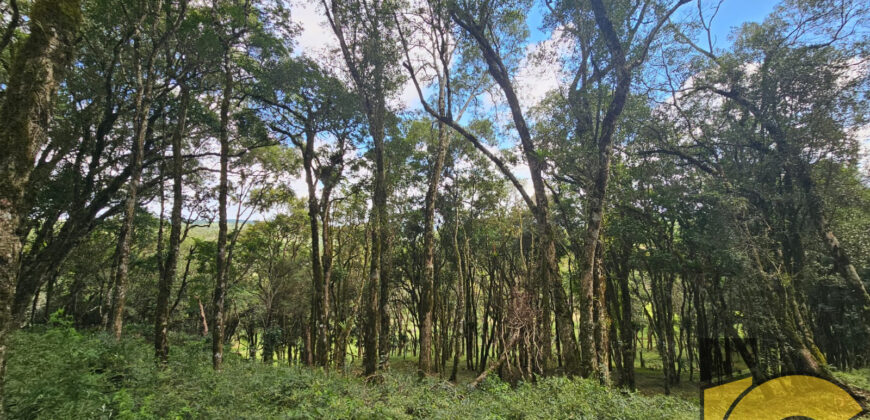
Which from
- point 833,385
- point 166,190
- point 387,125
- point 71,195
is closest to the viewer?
point 833,385

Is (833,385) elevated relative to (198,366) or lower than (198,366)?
lower

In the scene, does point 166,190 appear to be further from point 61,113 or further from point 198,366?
point 198,366

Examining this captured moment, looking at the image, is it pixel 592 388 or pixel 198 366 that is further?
pixel 198 366

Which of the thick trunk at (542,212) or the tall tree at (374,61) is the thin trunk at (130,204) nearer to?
the tall tree at (374,61)

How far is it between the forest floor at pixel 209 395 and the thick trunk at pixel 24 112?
1226mm

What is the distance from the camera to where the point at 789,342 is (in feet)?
31.2

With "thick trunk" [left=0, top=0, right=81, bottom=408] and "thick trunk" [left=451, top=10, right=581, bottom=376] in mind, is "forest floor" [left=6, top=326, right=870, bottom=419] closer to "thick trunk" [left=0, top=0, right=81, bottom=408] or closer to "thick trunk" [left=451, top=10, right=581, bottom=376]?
"thick trunk" [left=0, top=0, right=81, bottom=408]

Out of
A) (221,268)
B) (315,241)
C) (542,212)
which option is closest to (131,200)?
(221,268)

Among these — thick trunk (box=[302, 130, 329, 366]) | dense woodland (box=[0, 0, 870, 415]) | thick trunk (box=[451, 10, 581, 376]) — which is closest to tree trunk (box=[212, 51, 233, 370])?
dense woodland (box=[0, 0, 870, 415])

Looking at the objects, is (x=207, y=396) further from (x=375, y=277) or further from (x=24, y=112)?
(x=24, y=112)

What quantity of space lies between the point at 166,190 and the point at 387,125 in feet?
41.0

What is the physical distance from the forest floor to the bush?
0.01 metres

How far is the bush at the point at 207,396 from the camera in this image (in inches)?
178

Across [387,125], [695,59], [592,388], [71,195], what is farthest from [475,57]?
[71,195]
